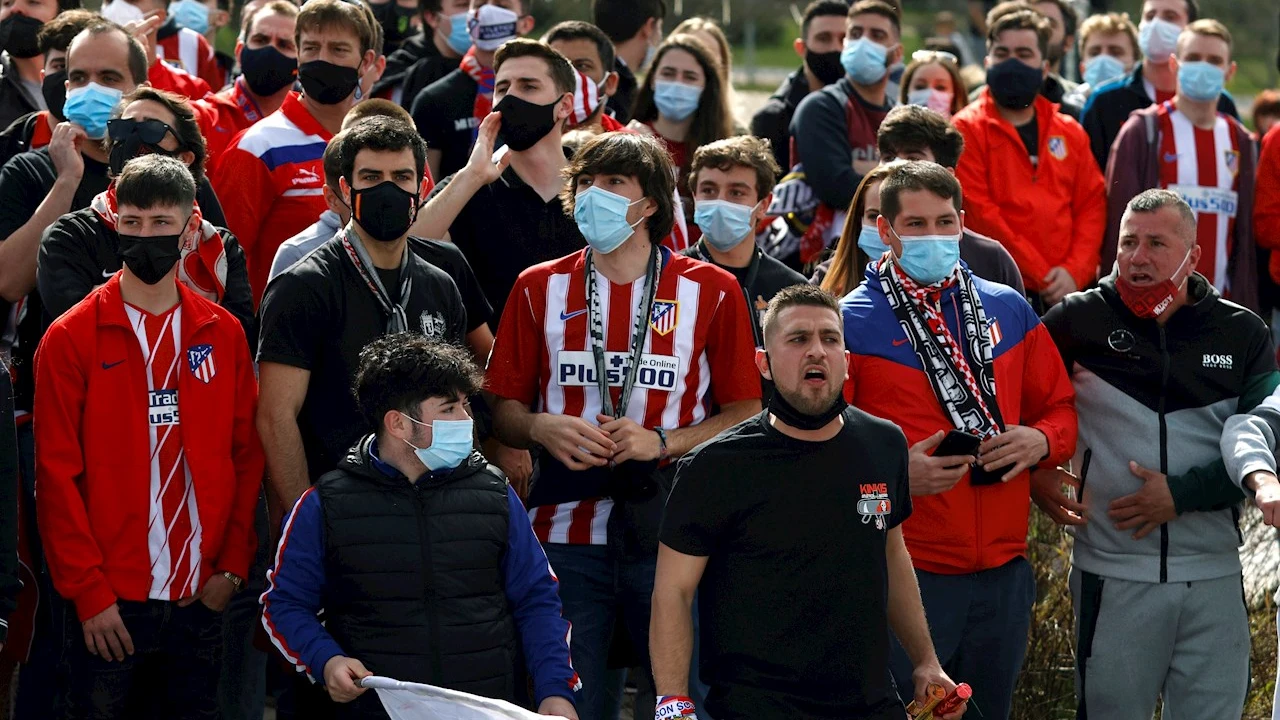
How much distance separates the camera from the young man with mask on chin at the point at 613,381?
571 cm

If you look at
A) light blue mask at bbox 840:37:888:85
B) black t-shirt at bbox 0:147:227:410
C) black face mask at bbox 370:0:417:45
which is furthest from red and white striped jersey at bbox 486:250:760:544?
black face mask at bbox 370:0:417:45

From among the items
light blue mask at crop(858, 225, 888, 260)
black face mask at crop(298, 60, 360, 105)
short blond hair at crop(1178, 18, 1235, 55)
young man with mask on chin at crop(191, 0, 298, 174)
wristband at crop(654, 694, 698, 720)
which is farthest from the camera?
short blond hair at crop(1178, 18, 1235, 55)

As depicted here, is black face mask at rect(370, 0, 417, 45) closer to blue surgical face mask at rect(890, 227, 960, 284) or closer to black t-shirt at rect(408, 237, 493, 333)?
black t-shirt at rect(408, 237, 493, 333)

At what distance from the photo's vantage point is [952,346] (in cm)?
600

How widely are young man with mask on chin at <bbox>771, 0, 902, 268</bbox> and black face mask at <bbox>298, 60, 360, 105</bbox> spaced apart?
2373 millimetres

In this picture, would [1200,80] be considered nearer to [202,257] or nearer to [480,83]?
[480,83]

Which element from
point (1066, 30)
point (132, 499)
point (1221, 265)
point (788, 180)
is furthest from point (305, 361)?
point (1066, 30)

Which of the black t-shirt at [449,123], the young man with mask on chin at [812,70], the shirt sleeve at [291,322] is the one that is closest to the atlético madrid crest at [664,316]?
the shirt sleeve at [291,322]

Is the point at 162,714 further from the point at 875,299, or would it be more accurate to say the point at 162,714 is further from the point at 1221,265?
the point at 1221,265

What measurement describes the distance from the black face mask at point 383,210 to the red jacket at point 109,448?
61 cm

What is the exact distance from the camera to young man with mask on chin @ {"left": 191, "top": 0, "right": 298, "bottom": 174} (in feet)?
26.5

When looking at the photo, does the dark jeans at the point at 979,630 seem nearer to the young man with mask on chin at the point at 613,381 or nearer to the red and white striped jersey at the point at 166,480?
the young man with mask on chin at the point at 613,381

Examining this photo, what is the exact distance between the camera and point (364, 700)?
199 inches

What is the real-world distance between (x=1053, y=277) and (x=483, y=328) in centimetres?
315
